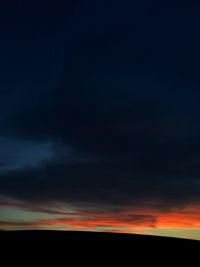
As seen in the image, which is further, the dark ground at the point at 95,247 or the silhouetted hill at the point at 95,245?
the silhouetted hill at the point at 95,245

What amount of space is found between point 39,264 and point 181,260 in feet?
34.7

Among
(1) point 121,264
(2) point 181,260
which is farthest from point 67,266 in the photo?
(2) point 181,260

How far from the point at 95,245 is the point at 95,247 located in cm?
58

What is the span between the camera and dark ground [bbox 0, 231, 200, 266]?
26594mm

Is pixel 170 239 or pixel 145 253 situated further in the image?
pixel 170 239

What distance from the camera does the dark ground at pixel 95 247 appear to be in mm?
26594

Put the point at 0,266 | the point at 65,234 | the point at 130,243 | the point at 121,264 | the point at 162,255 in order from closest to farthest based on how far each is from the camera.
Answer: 1. the point at 0,266
2. the point at 121,264
3. the point at 162,255
4. the point at 130,243
5. the point at 65,234

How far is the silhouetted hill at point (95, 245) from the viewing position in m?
27.2

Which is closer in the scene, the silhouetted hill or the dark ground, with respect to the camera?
the dark ground

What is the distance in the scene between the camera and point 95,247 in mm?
29016

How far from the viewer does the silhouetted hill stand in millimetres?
27234

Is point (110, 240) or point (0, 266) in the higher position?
point (110, 240)

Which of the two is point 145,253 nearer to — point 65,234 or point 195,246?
point 195,246

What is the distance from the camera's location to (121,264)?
998 inches
